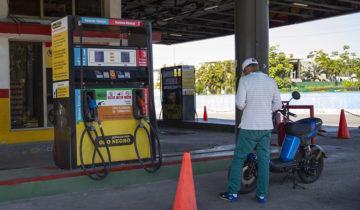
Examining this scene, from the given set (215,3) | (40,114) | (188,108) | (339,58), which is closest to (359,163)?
(40,114)

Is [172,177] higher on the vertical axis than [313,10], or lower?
lower

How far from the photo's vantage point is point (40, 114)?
1235 cm

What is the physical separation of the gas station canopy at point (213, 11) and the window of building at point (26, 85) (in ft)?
27.5

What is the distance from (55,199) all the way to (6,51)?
266 inches

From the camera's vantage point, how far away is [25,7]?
12.2 metres

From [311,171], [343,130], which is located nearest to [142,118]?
[311,171]

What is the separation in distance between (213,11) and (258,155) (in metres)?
15.4

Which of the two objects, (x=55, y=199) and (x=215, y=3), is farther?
(x=215, y=3)

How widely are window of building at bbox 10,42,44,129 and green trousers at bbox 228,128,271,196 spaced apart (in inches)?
310

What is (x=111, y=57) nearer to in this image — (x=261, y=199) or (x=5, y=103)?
(x=261, y=199)

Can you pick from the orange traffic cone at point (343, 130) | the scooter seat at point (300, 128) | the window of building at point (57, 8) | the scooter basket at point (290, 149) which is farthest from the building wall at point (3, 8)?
the orange traffic cone at point (343, 130)

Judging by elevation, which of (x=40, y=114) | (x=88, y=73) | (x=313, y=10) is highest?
(x=313, y=10)

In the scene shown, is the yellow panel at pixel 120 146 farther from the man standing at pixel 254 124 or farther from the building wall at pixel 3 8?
the building wall at pixel 3 8

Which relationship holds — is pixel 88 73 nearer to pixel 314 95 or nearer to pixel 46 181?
pixel 46 181
